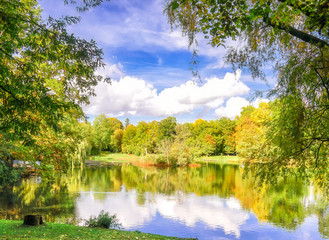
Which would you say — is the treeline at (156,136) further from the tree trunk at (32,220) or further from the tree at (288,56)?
the tree at (288,56)

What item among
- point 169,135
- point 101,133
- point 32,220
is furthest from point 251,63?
point 101,133

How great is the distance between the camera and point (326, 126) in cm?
526

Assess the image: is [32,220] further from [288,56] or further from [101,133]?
[101,133]

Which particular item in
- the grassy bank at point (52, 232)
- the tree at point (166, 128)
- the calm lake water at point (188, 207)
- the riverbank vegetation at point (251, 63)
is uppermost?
the tree at point (166, 128)

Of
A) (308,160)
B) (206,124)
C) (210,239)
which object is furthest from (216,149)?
→ (308,160)

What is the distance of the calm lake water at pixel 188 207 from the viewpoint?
11.0 metres

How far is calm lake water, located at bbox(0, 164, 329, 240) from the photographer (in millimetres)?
11023

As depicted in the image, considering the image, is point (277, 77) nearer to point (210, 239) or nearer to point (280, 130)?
point (280, 130)

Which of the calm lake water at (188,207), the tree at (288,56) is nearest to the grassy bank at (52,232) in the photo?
the calm lake water at (188,207)

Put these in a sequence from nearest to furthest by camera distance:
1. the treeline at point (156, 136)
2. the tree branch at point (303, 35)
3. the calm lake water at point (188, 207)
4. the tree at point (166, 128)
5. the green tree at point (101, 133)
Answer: the tree branch at point (303, 35)
the calm lake water at point (188, 207)
the treeline at point (156, 136)
the tree at point (166, 128)
the green tree at point (101, 133)

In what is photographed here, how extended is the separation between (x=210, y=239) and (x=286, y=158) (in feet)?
18.6

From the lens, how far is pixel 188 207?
14.3 metres

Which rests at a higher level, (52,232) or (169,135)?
(169,135)

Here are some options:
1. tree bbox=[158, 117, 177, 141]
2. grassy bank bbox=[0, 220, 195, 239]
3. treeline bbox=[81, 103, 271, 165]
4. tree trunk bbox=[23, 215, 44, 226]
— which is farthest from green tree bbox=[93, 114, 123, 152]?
grassy bank bbox=[0, 220, 195, 239]
